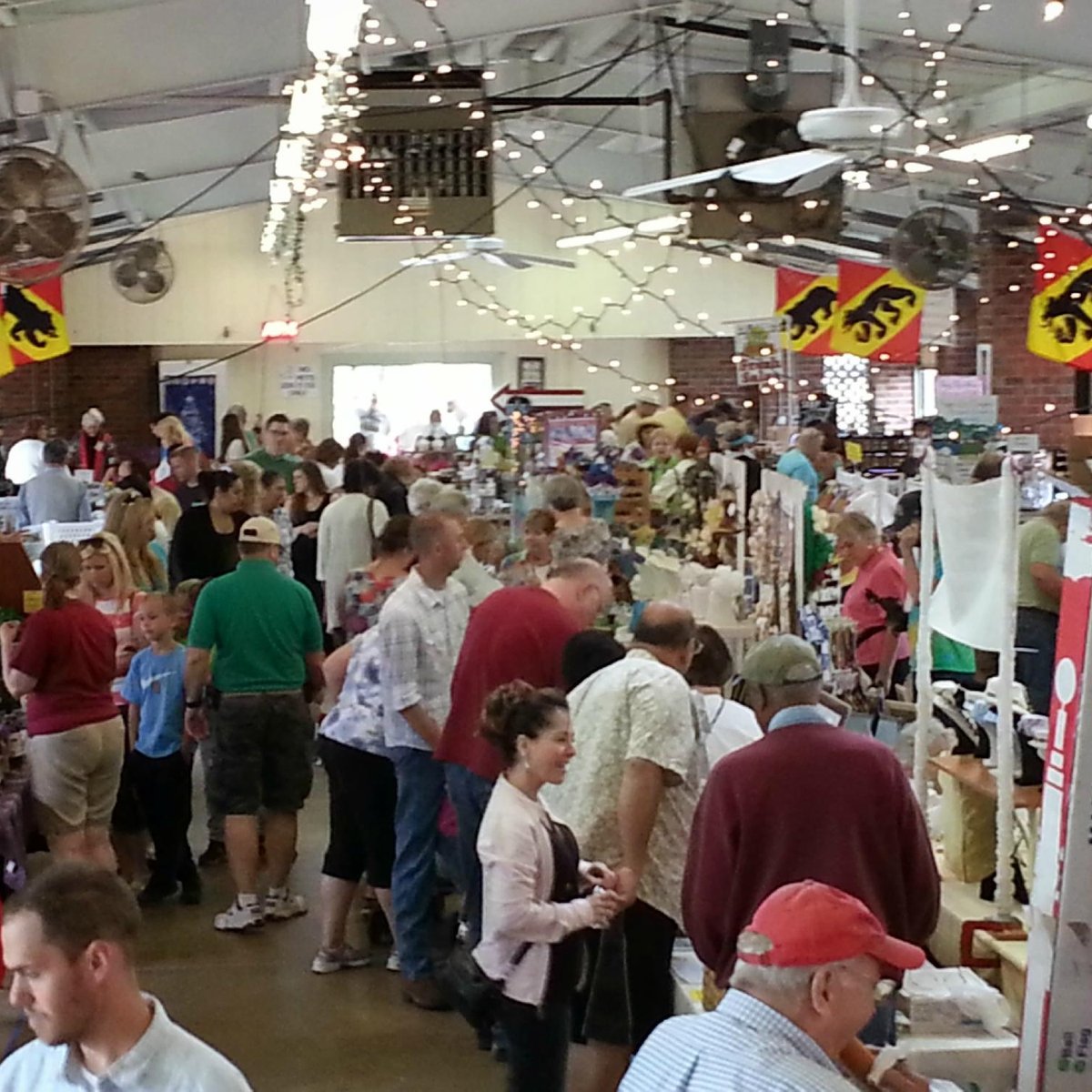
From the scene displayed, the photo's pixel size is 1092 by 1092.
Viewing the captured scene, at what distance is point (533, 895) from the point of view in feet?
12.4

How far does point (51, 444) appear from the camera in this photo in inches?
391

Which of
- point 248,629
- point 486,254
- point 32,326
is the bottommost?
point 248,629

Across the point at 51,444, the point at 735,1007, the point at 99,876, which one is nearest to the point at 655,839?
the point at 735,1007

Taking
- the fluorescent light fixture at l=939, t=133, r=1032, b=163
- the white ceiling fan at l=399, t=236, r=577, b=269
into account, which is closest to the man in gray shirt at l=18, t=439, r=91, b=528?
the white ceiling fan at l=399, t=236, r=577, b=269

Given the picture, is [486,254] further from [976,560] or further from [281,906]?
[976,560]

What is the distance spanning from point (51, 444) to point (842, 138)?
549 cm

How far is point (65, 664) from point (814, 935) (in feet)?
12.8

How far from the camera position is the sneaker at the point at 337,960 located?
19.1 feet

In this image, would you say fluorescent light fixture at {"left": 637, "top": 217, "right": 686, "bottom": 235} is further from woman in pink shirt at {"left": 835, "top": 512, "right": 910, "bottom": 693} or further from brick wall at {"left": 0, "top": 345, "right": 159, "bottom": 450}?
brick wall at {"left": 0, "top": 345, "right": 159, "bottom": 450}

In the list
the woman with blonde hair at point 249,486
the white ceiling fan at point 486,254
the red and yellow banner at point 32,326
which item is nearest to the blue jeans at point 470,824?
the woman with blonde hair at point 249,486

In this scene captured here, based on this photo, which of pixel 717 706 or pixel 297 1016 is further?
pixel 297 1016

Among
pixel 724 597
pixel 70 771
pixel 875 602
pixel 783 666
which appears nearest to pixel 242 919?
pixel 70 771

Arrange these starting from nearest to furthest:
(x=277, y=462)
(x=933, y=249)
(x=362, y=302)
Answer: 1. (x=277, y=462)
2. (x=933, y=249)
3. (x=362, y=302)

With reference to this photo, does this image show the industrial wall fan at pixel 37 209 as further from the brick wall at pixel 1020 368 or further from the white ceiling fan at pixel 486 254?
the brick wall at pixel 1020 368
